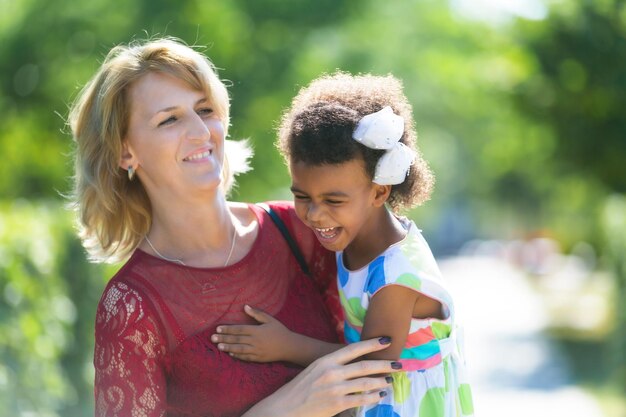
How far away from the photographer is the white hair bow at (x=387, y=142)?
282 cm

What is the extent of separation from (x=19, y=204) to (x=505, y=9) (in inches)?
307

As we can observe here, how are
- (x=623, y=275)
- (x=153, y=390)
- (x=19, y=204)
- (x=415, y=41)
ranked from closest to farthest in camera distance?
(x=153, y=390)
(x=19, y=204)
(x=623, y=275)
(x=415, y=41)

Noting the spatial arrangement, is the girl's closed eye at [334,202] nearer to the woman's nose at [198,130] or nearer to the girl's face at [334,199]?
the girl's face at [334,199]

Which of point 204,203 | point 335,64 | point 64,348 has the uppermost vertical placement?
point 335,64

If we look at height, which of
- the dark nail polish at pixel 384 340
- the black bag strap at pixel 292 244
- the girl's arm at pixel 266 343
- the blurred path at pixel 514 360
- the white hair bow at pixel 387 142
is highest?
the blurred path at pixel 514 360

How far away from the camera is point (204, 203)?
9.78ft

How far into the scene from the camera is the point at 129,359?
2.62 m

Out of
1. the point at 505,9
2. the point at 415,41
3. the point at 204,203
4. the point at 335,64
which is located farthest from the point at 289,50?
the point at 204,203

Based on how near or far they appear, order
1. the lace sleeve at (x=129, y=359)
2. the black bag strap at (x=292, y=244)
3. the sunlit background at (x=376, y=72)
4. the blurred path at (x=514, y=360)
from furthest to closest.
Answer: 1. the blurred path at (x=514, y=360)
2. the sunlit background at (x=376, y=72)
3. the black bag strap at (x=292, y=244)
4. the lace sleeve at (x=129, y=359)

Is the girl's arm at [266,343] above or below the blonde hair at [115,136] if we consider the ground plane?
below

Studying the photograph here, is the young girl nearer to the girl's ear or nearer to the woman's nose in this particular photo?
the girl's ear

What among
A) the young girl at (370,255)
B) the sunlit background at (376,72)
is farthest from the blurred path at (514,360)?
the young girl at (370,255)

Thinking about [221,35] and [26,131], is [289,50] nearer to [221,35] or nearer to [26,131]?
[221,35]

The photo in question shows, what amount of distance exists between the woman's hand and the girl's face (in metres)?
0.36
